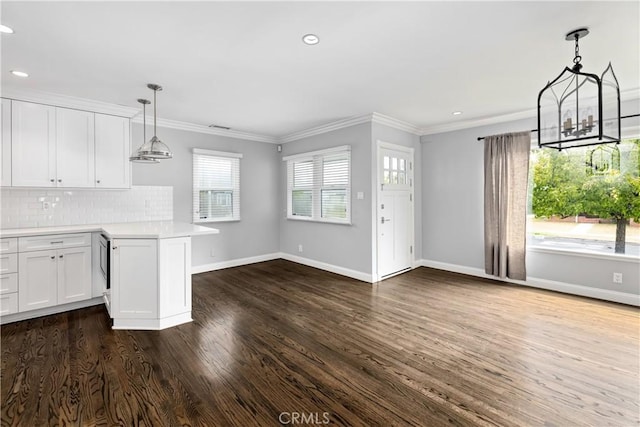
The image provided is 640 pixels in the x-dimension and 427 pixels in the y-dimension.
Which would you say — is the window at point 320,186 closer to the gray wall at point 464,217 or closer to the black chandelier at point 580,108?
the gray wall at point 464,217

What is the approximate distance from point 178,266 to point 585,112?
3.85 meters

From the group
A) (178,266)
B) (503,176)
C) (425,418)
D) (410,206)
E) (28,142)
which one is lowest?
(425,418)

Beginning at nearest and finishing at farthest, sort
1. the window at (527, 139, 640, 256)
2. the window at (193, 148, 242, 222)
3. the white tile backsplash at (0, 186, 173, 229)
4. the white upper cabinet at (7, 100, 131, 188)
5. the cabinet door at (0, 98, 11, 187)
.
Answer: the cabinet door at (0, 98, 11, 187) → the white upper cabinet at (7, 100, 131, 188) → the white tile backsplash at (0, 186, 173, 229) → the window at (527, 139, 640, 256) → the window at (193, 148, 242, 222)

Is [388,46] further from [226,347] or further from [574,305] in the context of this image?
[574,305]

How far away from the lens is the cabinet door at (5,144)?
3.44m

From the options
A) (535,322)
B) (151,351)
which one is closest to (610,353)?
(535,322)

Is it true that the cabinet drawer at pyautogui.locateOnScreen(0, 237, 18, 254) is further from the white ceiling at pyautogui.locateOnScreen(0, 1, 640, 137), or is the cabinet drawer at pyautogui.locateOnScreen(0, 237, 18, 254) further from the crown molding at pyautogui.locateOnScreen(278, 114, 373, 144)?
the crown molding at pyautogui.locateOnScreen(278, 114, 373, 144)

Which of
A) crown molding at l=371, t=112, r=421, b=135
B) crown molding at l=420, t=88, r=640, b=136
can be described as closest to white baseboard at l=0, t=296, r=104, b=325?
crown molding at l=371, t=112, r=421, b=135

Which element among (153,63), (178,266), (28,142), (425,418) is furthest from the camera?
(28,142)

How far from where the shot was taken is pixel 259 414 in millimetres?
1860

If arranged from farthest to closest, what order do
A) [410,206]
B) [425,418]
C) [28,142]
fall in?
[410,206], [28,142], [425,418]

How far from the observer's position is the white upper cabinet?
3.55m

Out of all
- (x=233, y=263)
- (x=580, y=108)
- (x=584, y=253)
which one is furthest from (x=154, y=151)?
(x=584, y=253)

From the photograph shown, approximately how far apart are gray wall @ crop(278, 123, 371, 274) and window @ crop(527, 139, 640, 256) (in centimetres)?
251
